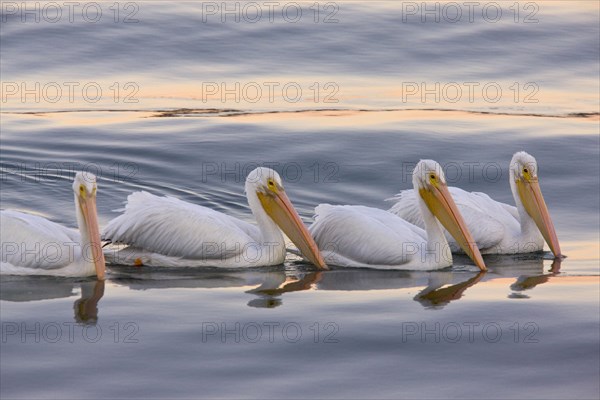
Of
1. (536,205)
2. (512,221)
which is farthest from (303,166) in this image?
(536,205)

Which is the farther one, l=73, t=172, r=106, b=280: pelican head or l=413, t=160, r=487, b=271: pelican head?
l=413, t=160, r=487, b=271: pelican head

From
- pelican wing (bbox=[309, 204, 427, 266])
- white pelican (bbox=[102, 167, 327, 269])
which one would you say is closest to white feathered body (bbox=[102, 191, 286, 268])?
white pelican (bbox=[102, 167, 327, 269])

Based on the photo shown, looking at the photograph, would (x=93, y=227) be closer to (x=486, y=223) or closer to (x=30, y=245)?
(x=30, y=245)

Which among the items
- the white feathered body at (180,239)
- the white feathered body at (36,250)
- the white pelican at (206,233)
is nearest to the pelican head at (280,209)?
the white pelican at (206,233)

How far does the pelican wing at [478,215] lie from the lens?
30.7 ft

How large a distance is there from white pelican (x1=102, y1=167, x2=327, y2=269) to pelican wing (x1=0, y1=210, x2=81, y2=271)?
589 millimetres

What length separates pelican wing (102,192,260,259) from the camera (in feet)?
28.8

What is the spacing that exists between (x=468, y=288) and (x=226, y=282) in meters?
1.58

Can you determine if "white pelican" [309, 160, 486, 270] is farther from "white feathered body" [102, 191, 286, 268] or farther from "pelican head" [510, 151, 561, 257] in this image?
"pelican head" [510, 151, 561, 257]

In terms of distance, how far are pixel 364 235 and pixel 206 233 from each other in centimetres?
108

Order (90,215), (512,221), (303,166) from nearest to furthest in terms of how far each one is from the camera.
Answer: (90,215)
(512,221)
(303,166)

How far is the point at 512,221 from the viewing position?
9789 millimetres

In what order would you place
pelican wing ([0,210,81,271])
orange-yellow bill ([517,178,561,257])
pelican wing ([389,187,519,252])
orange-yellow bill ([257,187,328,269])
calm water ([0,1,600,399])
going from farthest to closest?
1. orange-yellow bill ([517,178,561,257])
2. pelican wing ([389,187,519,252])
3. orange-yellow bill ([257,187,328,269])
4. pelican wing ([0,210,81,271])
5. calm water ([0,1,600,399])

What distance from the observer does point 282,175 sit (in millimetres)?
11461
